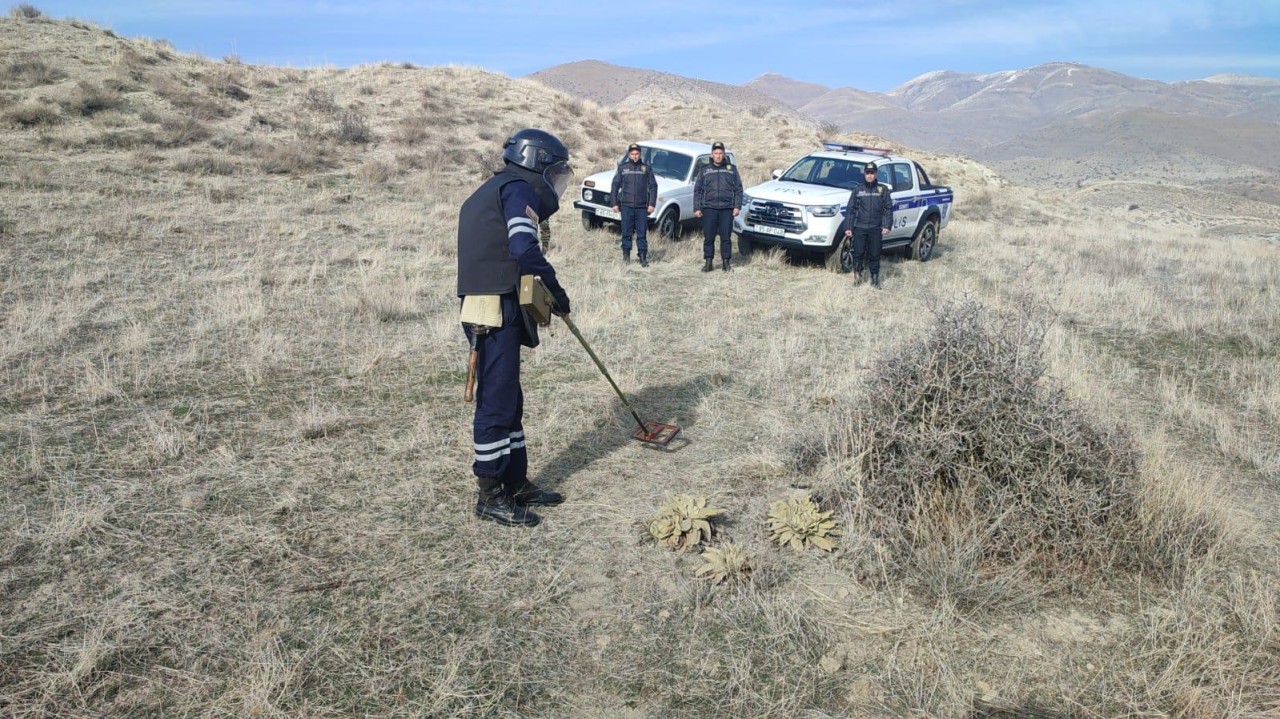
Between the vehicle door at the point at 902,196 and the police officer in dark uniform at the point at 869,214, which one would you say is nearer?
the police officer in dark uniform at the point at 869,214

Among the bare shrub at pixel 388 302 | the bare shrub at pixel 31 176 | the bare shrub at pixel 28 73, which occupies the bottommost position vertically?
the bare shrub at pixel 388 302

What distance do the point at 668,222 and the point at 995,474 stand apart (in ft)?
31.6

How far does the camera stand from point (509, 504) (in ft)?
14.4

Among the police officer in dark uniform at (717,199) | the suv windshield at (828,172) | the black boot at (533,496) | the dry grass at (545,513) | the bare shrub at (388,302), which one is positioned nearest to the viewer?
the dry grass at (545,513)

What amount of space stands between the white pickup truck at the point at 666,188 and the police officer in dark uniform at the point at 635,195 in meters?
1.34

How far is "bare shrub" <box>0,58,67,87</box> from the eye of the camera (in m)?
18.0

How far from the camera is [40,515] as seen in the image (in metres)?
4.06

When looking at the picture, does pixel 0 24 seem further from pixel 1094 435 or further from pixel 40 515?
pixel 1094 435

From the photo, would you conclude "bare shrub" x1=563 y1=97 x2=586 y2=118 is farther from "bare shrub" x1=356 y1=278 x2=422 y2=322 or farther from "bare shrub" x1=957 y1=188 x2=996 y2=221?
"bare shrub" x1=356 y1=278 x2=422 y2=322

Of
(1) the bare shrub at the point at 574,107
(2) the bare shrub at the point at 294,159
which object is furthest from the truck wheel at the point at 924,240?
(1) the bare shrub at the point at 574,107

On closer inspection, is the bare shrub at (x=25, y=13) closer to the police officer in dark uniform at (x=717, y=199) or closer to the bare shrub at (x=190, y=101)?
the bare shrub at (x=190, y=101)

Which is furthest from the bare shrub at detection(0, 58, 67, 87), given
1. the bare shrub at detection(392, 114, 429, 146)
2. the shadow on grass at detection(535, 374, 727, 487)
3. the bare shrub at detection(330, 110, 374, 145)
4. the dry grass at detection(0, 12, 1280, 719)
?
the shadow on grass at detection(535, 374, 727, 487)

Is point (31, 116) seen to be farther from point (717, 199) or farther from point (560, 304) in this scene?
point (560, 304)

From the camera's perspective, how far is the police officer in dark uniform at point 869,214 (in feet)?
34.5
